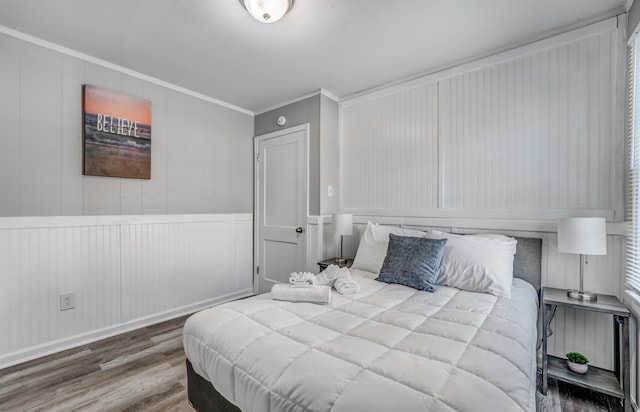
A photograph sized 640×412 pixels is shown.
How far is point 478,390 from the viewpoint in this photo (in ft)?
2.89

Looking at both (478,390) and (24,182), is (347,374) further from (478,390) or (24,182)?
(24,182)

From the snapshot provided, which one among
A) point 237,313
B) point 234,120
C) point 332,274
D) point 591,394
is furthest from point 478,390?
point 234,120

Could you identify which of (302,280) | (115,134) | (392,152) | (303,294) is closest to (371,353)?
(303,294)

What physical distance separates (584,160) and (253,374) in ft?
8.40

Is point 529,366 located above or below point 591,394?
above

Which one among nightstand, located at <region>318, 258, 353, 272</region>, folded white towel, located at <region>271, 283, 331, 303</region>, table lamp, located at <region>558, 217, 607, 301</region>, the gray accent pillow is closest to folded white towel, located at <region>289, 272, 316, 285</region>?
folded white towel, located at <region>271, 283, 331, 303</region>

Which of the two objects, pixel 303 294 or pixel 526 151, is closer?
pixel 303 294

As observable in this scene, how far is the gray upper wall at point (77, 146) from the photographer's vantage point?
2.19m

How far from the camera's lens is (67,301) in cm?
239

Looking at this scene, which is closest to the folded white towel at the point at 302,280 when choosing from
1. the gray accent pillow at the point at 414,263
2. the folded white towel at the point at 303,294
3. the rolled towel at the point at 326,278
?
the rolled towel at the point at 326,278

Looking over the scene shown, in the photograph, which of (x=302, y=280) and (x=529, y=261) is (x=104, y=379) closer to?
(x=302, y=280)

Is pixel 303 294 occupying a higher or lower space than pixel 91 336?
higher

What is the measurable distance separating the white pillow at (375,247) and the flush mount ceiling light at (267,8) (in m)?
1.88

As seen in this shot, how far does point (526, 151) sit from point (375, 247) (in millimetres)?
1437
